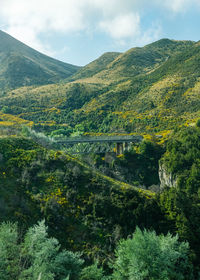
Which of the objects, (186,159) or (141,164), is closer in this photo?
(186,159)

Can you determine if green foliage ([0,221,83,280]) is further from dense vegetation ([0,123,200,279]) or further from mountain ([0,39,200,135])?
mountain ([0,39,200,135])

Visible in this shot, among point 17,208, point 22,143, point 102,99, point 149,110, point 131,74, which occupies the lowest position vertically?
point 17,208

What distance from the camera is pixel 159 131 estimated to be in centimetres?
9512

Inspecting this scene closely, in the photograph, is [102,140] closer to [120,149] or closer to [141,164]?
[120,149]

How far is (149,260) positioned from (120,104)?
124079mm

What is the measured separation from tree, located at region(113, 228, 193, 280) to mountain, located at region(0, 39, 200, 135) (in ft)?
240

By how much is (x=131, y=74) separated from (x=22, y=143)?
543ft

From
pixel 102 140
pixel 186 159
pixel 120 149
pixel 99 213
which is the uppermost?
pixel 102 140

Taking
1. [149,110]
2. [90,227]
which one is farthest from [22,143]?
[149,110]

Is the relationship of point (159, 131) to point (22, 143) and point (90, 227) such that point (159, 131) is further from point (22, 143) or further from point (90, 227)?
point (90, 227)

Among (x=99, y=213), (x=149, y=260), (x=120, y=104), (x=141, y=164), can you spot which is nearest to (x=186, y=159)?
(x=141, y=164)

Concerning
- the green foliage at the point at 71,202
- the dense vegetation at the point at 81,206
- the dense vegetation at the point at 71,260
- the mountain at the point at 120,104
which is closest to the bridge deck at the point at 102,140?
the mountain at the point at 120,104

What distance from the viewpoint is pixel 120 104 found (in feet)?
457

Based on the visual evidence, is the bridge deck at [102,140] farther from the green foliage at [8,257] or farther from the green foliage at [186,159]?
the green foliage at [8,257]
